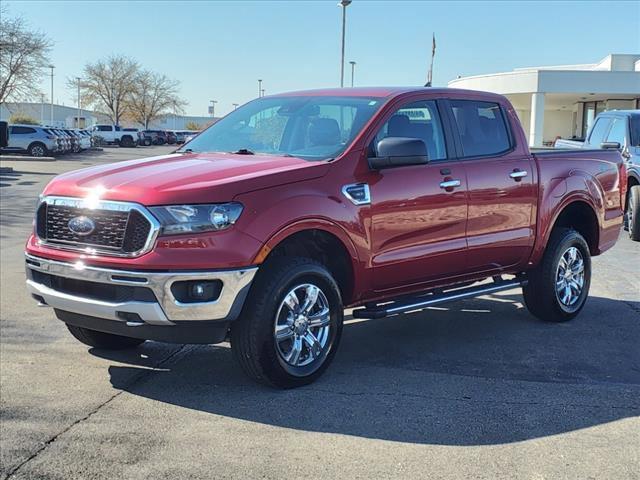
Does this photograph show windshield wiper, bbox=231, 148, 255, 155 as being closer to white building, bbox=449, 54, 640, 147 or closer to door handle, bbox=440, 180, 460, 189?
door handle, bbox=440, 180, 460, 189

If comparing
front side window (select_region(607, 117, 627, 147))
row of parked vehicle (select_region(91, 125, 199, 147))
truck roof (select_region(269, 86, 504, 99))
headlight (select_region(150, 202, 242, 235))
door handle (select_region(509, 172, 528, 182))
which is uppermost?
row of parked vehicle (select_region(91, 125, 199, 147))

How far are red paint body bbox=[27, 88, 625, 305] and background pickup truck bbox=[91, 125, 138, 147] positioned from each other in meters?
60.8

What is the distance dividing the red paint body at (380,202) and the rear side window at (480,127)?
89 mm

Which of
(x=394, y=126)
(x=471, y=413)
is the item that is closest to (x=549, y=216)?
(x=394, y=126)

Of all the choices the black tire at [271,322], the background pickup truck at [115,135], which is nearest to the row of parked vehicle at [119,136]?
the background pickup truck at [115,135]

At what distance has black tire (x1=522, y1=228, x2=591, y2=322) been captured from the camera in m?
6.68

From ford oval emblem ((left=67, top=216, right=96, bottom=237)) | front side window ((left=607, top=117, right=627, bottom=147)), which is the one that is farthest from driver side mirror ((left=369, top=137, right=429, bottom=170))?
front side window ((left=607, top=117, right=627, bottom=147))

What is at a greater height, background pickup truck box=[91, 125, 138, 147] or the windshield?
background pickup truck box=[91, 125, 138, 147]

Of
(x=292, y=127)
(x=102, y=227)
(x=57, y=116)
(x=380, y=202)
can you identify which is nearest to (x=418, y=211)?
(x=380, y=202)

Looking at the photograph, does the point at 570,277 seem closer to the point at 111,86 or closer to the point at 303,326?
the point at 303,326

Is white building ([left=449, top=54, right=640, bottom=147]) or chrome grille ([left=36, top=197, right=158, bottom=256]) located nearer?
chrome grille ([left=36, top=197, right=158, bottom=256])

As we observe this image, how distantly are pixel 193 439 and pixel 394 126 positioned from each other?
2781 mm

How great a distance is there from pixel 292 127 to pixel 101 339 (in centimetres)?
224

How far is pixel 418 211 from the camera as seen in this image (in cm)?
Answer: 542
